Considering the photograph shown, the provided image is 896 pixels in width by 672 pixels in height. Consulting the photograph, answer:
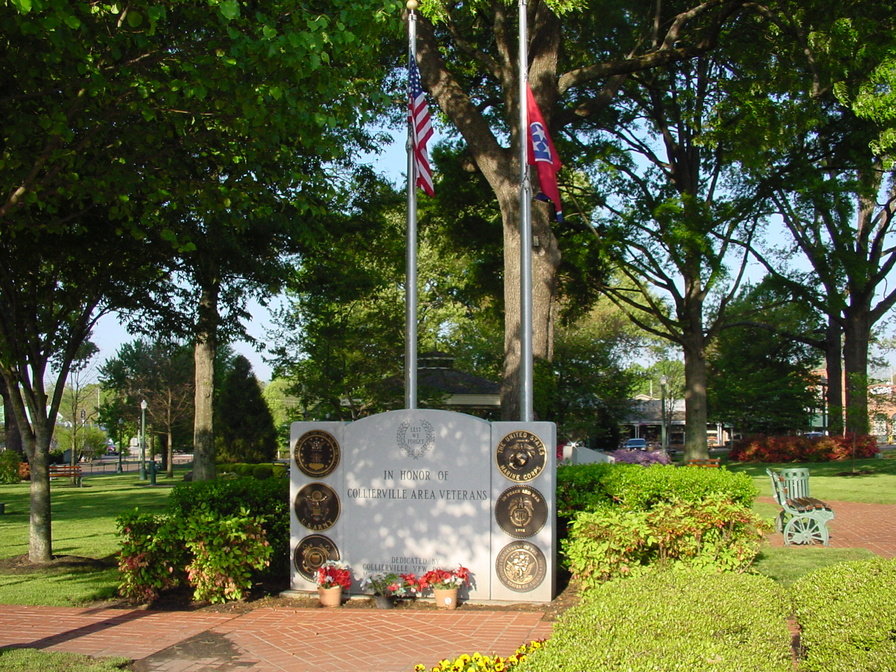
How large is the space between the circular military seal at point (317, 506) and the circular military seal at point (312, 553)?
5.5 inches

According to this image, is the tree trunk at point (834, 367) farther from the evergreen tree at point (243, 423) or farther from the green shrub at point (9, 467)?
the green shrub at point (9, 467)

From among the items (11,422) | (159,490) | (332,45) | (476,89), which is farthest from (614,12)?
(11,422)

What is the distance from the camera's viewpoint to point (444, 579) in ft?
32.2

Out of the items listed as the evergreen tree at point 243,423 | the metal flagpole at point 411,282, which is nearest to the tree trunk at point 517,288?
the metal flagpole at point 411,282

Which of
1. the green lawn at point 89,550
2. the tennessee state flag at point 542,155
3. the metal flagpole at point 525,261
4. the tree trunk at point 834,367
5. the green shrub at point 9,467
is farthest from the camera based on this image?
the tree trunk at point 834,367

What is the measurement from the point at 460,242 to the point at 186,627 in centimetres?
1985

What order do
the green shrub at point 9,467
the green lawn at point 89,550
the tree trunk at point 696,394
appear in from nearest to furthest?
the green lawn at point 89,550, the tree trunk at point 696,394, the green shrub at point 9,467

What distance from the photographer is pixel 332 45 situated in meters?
8.81

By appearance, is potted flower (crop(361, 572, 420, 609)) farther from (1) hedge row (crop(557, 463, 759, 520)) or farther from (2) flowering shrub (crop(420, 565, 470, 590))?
(1) hedge row (crop(557, 463, 759, 520))

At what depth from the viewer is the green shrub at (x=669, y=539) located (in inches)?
384

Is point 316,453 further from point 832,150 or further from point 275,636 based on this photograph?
point 832,150

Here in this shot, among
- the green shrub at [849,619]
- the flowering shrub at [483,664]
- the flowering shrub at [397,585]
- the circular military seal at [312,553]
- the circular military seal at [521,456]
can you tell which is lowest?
the flowering shrub at [397,585]

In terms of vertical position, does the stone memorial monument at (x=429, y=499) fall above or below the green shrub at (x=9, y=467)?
above

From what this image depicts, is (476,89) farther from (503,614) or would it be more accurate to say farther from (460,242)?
(503,614)
